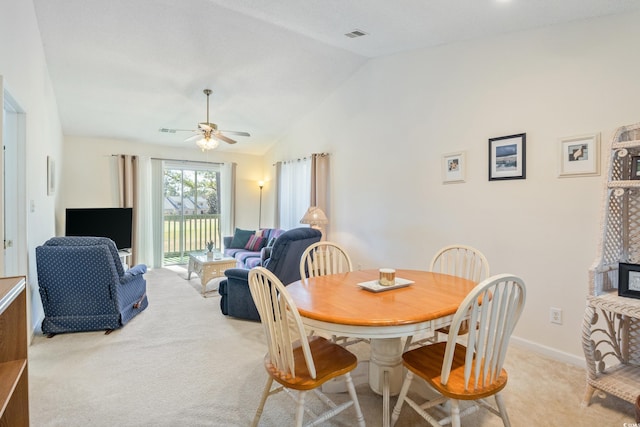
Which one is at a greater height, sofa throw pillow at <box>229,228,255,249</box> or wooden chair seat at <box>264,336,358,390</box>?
sofa throw pillow at <box>229,228,255,249</box>

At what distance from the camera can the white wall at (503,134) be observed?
246 centimetres

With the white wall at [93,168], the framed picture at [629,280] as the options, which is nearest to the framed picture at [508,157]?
the framed picture at [629,280]

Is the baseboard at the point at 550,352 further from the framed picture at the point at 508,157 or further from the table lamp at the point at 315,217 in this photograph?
the table lamp at the point at 315,217

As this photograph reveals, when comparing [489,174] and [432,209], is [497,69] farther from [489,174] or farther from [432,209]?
[432,209]

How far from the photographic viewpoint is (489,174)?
3.06 meters

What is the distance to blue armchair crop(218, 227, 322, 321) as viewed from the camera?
3.24 m

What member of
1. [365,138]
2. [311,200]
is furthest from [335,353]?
[311,200]

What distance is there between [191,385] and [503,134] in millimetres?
3233

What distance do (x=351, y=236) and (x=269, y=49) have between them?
8.61 ft

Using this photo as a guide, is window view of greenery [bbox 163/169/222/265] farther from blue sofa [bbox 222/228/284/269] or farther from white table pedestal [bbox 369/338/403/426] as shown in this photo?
white table pedestal [bbox 369/338/403/426]

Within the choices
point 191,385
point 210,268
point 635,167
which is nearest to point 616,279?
point 635,167

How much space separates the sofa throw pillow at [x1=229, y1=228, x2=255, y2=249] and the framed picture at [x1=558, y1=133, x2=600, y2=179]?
498 centimetres

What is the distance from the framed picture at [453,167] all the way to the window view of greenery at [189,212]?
5017 millimetres

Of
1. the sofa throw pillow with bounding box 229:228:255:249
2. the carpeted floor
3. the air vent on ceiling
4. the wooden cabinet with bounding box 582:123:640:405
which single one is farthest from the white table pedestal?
the sofa throw pillow with bounding box 229:228:255:249
